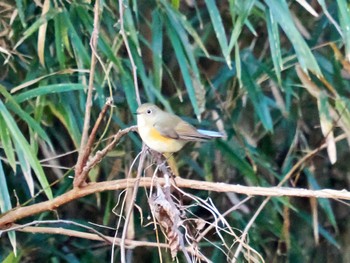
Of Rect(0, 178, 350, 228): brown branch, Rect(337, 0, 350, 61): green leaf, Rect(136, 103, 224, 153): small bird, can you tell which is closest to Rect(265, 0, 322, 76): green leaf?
Rect(337, 0, 350, 61): green leaf

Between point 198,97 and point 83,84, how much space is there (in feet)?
1.74

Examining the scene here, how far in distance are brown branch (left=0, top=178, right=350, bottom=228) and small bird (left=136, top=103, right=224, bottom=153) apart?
344 mm

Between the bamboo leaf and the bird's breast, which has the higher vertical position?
the bamboo leaf

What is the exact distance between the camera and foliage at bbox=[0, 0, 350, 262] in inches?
111

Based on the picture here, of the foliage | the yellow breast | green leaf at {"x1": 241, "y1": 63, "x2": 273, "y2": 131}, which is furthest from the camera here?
green leaf at {"x1": 241, "y1": 63, "x2": 273, "y2": 131}

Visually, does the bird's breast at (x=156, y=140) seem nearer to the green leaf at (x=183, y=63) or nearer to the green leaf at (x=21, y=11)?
the green leaf at (x=183, y=63)

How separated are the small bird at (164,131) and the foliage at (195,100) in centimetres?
18

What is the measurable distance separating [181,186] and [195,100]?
33.4 inches

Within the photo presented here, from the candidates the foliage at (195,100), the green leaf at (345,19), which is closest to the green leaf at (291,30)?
the foliage at (195,100)

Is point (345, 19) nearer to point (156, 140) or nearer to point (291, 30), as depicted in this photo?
point (291, 30)

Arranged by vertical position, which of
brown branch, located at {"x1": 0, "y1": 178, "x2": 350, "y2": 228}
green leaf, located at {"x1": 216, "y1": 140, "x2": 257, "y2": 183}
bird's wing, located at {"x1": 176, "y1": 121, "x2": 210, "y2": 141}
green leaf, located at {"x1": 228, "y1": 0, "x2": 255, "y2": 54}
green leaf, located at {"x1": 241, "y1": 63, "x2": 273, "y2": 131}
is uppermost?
green leaf, located at {"x1": 228, "y1": 0, "x2": 255, "y2": 54}

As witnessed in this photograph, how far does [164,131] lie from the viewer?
268cm

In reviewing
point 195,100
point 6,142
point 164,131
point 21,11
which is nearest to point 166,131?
point 164,131

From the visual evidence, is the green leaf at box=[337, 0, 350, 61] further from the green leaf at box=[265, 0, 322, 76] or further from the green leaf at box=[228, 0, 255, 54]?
the green leaf at box=[228, 0, 255, 54]
